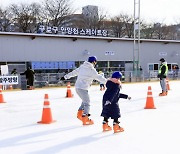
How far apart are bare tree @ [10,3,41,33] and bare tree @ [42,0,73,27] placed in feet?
5.67

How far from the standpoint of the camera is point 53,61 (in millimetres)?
27109

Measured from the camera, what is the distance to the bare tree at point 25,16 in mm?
48719

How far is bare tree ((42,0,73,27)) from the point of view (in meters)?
51.6

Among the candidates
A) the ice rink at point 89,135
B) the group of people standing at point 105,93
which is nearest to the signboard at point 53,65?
the ice rink at point 89,135

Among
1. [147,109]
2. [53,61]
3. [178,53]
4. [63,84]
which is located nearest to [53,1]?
[178,53]

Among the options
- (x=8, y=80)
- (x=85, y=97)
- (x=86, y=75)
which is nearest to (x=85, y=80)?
(x=86, y=75)

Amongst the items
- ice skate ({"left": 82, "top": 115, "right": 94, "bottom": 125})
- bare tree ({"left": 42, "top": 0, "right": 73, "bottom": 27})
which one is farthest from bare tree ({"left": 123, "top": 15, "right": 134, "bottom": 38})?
ice skate ({"left": 82, "top": 115, "right": 94, "bottom": 125})

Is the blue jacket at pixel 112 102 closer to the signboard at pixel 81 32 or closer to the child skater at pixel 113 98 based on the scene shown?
the child skater at pixel 113 98

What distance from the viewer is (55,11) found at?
52.0 meters

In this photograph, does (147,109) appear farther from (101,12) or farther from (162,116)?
(101,12)

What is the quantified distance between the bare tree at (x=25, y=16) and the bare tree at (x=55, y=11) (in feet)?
5.67

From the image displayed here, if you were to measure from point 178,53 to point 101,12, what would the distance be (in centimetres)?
2631

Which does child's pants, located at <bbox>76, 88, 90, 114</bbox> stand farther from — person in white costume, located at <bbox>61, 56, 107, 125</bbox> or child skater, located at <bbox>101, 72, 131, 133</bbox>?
child skater, located at <bbox>101, 72, 131, 133</bbox>

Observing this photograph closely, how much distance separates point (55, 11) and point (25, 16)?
5.21m
